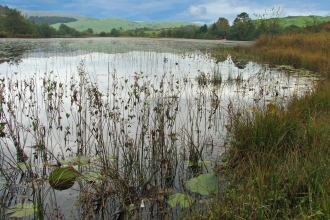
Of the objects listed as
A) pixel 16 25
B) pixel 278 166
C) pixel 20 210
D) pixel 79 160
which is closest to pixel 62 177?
pixel 20 210

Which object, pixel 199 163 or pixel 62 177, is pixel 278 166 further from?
pixel 62 177

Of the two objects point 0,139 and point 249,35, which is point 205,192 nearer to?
point 0,139

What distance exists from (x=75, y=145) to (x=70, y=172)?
1.12 m

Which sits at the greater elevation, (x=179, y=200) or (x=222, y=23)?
(x=222, y=23)

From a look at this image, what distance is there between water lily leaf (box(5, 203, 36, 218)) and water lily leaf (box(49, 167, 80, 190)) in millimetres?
246

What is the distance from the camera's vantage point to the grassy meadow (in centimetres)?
180

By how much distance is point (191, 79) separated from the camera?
7.65 metres

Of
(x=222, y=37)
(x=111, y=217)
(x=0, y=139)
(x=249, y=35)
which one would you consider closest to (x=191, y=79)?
(x=0, y=139)

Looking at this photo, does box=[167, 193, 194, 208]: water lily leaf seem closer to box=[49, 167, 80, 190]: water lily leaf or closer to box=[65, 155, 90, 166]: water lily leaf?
box=[49, 167, 80, 190]: water lily leaf

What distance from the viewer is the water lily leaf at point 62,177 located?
2.33m

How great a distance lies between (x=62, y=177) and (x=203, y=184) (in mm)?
1231

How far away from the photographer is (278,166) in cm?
223

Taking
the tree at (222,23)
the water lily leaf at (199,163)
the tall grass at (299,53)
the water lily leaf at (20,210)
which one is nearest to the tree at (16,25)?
the tree at (222,23)

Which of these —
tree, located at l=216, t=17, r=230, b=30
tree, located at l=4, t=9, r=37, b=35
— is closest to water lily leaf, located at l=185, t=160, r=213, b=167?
tree, located at l=4, t=9, r=37, b=35
